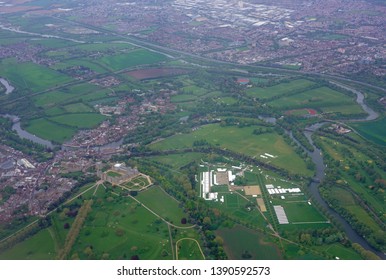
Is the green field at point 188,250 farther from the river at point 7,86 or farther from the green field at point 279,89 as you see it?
the river at point 7,86

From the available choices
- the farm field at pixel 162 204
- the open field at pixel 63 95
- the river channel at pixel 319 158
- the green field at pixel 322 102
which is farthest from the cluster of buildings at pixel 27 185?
the green field at pixel 322 102

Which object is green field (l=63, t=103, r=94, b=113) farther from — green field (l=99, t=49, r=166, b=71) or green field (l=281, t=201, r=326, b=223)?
green field (l=281, t=201, r=326, b=223)

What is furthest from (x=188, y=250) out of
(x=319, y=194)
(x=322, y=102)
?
(x=322, y=102)

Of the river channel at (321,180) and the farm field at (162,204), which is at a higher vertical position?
the river channel at (321,180)

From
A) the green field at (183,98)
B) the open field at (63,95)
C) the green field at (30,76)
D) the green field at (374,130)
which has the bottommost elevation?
the green field at (30,76)

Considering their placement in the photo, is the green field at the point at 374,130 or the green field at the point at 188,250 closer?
the green field at the point at 188,250

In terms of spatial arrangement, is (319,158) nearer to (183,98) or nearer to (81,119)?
(183,98)

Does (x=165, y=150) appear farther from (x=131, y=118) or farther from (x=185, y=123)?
(x=131, y=118)
